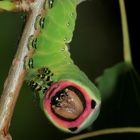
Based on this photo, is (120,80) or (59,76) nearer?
(59,76)

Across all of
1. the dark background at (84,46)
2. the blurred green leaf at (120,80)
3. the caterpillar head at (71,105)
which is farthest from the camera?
the dark background at (84,46)

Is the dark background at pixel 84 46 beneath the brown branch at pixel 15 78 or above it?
beneath

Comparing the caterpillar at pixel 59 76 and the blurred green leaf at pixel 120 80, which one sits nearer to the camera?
the caterpillar at pixel 59 76

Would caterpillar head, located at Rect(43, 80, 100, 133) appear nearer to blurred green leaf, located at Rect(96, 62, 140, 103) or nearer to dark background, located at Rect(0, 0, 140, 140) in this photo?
blurred green leaf, located at Rect(96, 62, 140, 103)

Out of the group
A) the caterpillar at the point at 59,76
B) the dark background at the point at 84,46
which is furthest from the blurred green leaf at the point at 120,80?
the dark background at the point at 84,46

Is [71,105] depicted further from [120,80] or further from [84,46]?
[84,46]

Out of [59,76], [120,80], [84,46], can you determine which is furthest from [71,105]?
[84,46]

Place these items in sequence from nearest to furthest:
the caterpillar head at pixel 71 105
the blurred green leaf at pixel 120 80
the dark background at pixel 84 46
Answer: the caterpillar head at pixel 71 105, the blurred green leaf at pixel 120 80, the dark background at pixel 84 46

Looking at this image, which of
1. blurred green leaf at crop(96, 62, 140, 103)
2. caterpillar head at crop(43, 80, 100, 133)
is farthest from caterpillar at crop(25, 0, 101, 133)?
blurred green leaf at crop(96, 62, 140, 103)

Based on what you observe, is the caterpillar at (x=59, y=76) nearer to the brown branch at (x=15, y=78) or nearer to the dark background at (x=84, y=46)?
the brown branch at (x=15, y=78)
